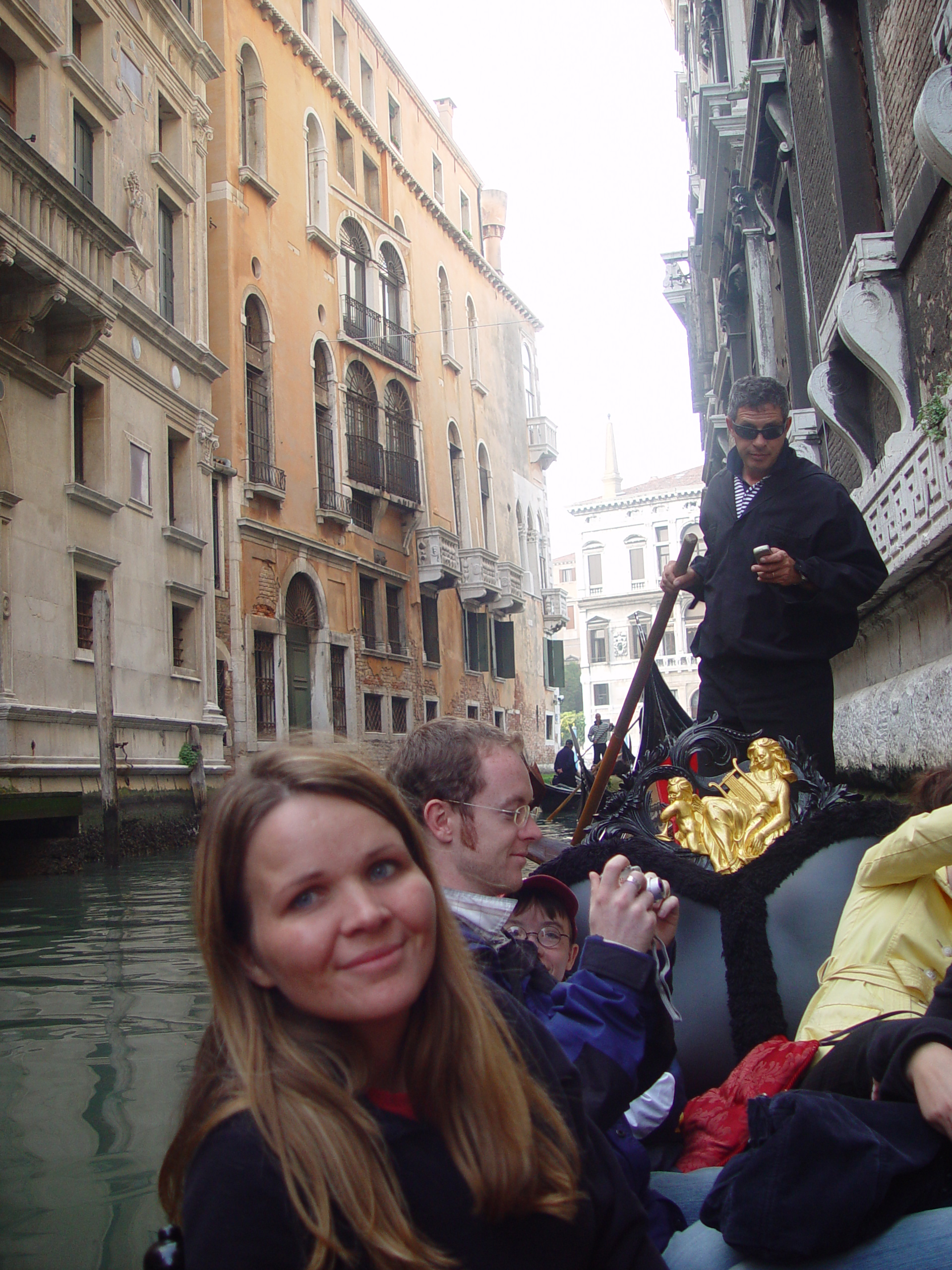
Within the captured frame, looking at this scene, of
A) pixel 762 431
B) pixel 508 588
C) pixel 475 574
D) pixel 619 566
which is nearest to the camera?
pixel 762 431

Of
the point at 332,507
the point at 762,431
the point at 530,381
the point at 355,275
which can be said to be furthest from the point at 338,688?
the point at 762,431

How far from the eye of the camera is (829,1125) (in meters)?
1.32

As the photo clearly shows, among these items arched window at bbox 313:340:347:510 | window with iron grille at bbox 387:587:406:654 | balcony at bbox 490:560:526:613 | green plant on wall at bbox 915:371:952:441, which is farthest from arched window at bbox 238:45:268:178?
green plant on wall at bbox 915:371:952:441

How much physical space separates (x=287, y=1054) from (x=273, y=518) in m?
17.1

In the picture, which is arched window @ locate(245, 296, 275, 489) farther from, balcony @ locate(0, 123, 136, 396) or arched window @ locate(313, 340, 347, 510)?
balcony @ locate(0, 123, 136, 396)

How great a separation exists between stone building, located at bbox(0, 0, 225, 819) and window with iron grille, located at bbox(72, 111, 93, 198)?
1.1 inches

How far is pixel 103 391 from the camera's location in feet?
39.8

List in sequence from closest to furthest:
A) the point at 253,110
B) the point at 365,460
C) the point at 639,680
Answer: the point at 639,680, the point at 253,110, the point at 365,460

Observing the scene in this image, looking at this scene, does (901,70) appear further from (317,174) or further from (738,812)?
(317,174)

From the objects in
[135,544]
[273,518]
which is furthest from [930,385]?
[273,518]

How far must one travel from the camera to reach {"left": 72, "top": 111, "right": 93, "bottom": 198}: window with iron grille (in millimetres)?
12109

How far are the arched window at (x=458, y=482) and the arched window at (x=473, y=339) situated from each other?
6.90 ft

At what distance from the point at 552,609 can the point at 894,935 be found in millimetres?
30998

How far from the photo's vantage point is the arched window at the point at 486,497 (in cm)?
2827
